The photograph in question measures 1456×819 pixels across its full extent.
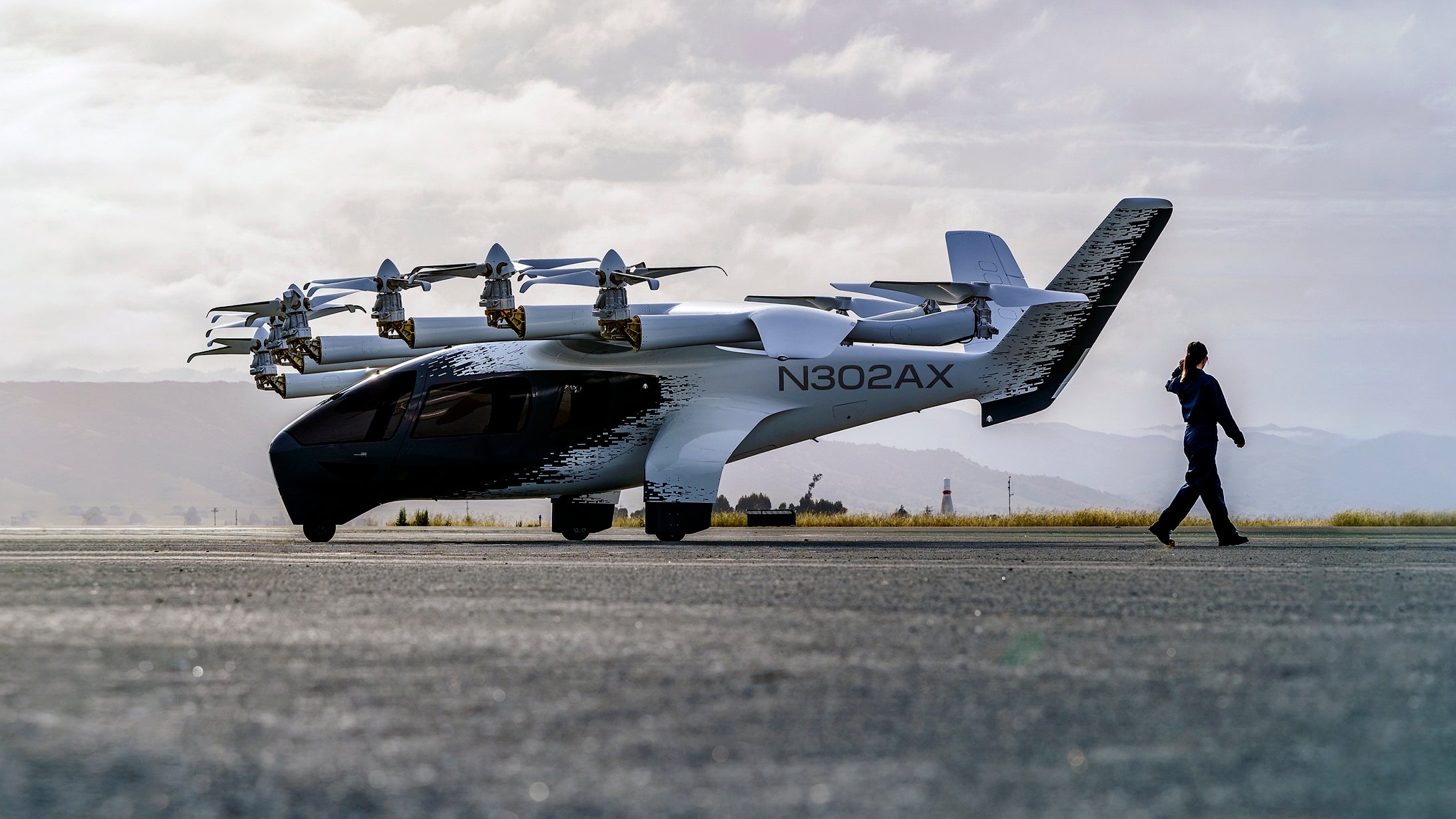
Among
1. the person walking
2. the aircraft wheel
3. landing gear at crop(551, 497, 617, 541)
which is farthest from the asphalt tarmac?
landing gear at crop(551, 497, 617, 541)

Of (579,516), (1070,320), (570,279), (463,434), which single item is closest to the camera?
(463,434)

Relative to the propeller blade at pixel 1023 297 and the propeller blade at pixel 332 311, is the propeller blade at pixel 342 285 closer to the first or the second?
the propeller blade at pixel 332 311

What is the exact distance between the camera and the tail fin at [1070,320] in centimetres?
1800

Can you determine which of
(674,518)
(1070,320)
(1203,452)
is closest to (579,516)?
(674,518)

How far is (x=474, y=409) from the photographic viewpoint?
631 inches

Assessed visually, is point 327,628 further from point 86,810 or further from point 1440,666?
point 1440,666

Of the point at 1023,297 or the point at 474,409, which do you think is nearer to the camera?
the point at 474,409

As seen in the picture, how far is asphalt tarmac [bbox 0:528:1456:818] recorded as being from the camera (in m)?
2.29

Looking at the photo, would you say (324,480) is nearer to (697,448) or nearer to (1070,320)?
(697,448)

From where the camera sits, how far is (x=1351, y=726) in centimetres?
286

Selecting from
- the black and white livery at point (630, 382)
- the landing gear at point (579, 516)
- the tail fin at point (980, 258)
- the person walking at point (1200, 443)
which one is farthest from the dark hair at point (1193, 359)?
the tail fin at point (980, 258)

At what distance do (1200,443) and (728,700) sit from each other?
1112 centimetres

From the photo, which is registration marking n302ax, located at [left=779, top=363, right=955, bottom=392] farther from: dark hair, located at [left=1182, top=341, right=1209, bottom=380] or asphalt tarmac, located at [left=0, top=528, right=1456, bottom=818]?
asphalt tarmac, located at [left=0, top=528, right=1456, bottom=818]

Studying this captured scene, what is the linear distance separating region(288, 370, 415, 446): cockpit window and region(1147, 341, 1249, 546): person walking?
8.37 meters
